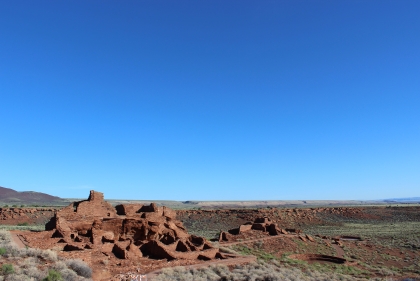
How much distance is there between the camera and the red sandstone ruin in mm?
18875

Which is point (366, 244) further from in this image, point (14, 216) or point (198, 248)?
point (14, 216)

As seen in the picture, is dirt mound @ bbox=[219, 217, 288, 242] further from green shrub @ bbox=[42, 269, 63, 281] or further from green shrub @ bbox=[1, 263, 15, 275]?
green shrub @ bbox=[1, 263, 15, 275]

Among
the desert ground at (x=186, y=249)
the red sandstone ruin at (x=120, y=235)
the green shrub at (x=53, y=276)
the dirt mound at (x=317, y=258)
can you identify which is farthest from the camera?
the dirt mound at (x=317, y=258)

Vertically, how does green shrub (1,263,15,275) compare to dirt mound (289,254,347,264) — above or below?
above

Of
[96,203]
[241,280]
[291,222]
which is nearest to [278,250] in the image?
[241,280]

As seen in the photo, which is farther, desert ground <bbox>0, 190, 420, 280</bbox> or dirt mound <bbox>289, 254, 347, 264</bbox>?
dirt mound <bbox>289, 254, 347, 264</bbox>

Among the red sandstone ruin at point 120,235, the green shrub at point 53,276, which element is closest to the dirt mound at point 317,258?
the red sandstone ruin at point 120,235

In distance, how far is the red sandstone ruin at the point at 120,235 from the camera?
18.9 m

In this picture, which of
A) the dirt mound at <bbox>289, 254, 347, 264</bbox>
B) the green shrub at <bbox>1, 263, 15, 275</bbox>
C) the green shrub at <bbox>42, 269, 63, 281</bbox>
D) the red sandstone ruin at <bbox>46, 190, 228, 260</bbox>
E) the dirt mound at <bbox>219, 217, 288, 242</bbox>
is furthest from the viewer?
the dirt mound at <bbox>219, 217, 288, 242</bbox>

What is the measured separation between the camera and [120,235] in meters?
22.3

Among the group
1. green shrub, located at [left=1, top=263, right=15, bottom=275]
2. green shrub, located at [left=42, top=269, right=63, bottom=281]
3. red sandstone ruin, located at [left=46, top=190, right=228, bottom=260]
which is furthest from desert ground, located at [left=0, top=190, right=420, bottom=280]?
green shrub, located at [left=42, top=269, right=63, bottom=281]

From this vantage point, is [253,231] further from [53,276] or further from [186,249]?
[53,276]

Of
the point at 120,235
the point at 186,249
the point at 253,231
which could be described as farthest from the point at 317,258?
the point at 120,235

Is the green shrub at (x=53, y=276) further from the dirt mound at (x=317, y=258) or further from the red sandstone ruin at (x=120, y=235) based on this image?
the dirt mound at (x=317, y=258)
